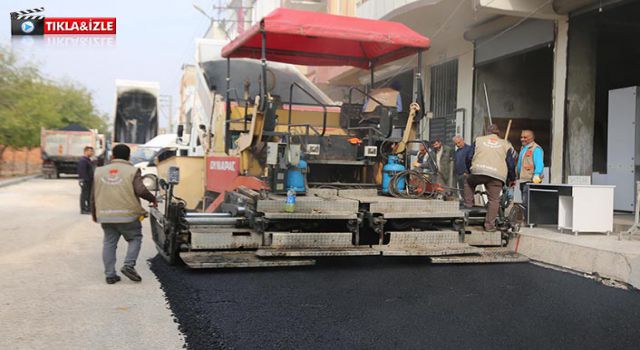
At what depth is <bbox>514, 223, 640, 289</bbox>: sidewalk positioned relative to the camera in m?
5.72

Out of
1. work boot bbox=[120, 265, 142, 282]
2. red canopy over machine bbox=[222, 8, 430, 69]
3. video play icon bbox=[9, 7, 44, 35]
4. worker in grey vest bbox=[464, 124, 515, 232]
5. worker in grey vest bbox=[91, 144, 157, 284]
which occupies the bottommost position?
work boot bbox=[120, 265, 142, 282]

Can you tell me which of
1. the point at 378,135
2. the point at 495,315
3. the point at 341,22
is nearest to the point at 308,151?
the point at 378,135

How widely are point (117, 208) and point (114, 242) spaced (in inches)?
14.1

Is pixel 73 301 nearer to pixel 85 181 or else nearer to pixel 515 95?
pixel 85 181

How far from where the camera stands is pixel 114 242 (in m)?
5.60

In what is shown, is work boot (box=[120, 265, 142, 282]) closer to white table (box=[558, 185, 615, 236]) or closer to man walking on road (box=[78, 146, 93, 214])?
white table (box=[558, 185, 615, 236])

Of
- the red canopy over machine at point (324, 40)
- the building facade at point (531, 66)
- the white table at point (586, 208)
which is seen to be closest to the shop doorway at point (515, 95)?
the building facade at point (531, 66)

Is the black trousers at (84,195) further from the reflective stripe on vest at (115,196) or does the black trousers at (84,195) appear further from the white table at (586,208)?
the white table at (586,208)

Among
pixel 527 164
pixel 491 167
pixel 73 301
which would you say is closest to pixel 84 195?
pixel 73 301

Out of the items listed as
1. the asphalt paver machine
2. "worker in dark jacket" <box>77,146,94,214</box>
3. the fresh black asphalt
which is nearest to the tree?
"worker in dark jacket" <box>77,146,94,214</box>

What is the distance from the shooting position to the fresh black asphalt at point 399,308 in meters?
3.92

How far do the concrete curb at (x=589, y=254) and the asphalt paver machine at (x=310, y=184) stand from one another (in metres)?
0.41

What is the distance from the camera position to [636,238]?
269 inches

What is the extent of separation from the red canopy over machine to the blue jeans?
8.16 ft
